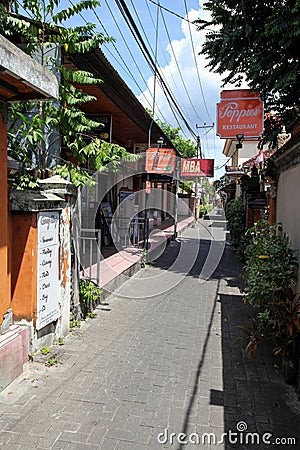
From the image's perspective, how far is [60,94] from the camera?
485 centimetres

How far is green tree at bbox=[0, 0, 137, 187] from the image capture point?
4352mm

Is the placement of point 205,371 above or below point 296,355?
below

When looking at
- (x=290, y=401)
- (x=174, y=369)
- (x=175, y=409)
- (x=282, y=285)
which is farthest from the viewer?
(x=282, y=285)

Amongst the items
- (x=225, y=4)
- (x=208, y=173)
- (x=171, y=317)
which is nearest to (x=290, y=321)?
(x=171, y=317)

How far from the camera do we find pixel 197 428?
3238mm

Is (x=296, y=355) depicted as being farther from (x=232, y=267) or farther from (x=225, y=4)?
(x=232, y=267)

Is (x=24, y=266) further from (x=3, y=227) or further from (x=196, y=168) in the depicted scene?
(x=196, y=168)

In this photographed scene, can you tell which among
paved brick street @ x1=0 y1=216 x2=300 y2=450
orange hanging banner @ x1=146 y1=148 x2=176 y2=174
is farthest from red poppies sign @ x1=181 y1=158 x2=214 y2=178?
paved brick street @ x1=0 y1=216 x2=300 y2=450

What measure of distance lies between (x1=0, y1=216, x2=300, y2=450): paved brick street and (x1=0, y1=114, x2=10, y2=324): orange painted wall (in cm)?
89

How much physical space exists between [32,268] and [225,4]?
20.9ft

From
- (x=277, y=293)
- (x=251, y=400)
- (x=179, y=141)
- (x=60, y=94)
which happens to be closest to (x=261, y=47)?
(x=60, y=94)

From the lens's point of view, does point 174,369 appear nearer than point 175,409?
No

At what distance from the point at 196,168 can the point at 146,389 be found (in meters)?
17.3

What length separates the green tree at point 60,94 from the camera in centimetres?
435
